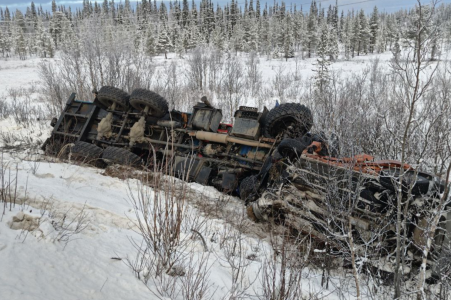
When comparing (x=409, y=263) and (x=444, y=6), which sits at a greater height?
(x=444, y=6)

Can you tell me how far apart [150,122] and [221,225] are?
177 inches

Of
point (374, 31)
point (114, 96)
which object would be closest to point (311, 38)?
point (374, 31)

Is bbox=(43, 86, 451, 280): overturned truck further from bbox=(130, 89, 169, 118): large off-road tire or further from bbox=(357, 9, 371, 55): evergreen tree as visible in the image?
bbox=(357, 9, 371, 55): evergreen tree

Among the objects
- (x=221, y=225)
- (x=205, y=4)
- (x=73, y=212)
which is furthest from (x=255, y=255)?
(x=205, y=4)

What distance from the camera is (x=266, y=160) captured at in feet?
20.8

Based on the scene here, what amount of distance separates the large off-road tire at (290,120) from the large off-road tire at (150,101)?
272 centimetres

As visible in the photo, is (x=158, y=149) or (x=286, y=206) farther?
(x=158, y=149)

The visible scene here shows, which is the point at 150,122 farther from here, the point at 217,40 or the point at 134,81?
the point at 217,40

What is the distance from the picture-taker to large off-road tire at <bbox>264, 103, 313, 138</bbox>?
21.9 ft

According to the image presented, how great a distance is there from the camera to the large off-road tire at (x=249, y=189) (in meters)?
5.96

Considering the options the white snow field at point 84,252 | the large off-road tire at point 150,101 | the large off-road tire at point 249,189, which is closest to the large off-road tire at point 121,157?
the large off-road tire at point 150,101

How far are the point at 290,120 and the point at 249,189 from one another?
1.90 m

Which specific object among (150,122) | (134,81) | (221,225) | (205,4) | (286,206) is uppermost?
(205,4)

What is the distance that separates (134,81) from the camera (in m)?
17.3
